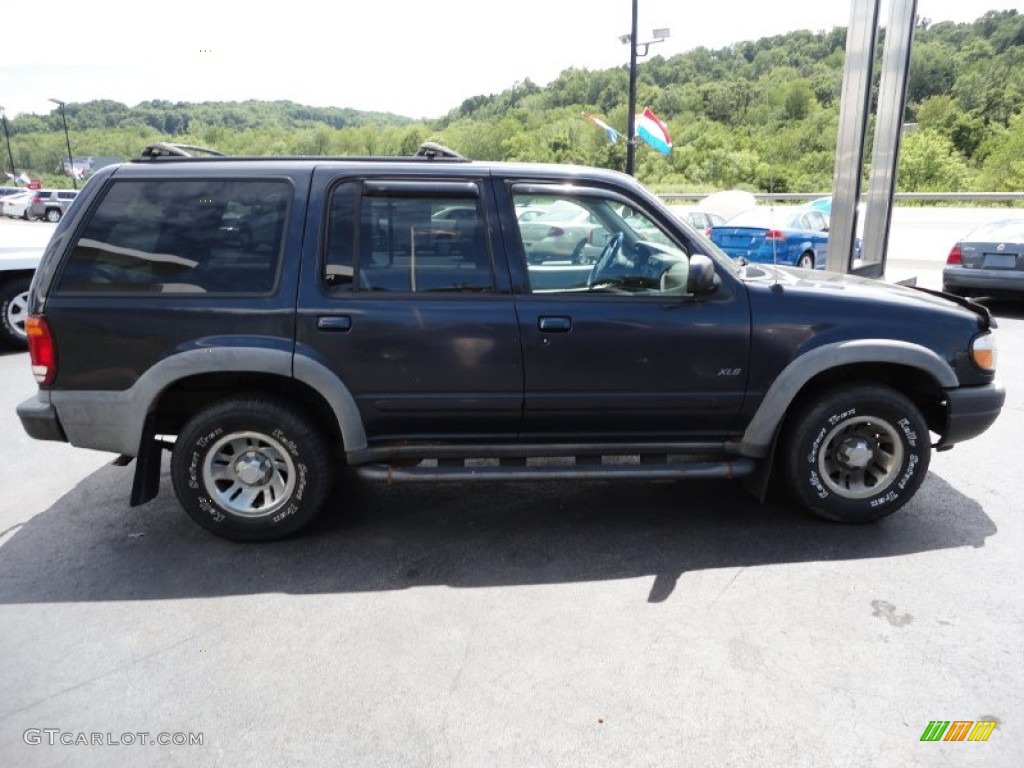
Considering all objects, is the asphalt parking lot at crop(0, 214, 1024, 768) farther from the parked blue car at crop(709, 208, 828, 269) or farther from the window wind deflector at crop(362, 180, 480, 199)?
the parked blue car at crop(709, 208, 828, 269)

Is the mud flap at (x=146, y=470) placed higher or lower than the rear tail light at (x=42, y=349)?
lower

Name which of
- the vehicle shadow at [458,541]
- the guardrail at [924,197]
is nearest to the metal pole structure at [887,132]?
the vehicle shadow at [458,541]

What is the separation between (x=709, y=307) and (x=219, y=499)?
8.74 ft

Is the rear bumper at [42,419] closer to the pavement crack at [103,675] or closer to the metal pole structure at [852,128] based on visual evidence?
the pavement crack at [103,675]

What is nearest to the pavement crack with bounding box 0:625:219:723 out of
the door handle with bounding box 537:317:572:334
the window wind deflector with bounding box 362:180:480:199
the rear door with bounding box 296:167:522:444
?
the rear door with bounding box 296:167:522:444

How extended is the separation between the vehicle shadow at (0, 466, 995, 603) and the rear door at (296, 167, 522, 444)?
0.71m

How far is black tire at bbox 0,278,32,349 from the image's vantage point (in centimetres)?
859

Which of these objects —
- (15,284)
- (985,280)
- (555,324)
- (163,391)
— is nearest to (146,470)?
(163,391)

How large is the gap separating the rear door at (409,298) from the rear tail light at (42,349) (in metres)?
1.21

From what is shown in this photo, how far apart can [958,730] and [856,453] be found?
5.66 feet

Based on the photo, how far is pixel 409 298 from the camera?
3.81 metres

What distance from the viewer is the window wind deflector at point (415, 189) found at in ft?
12.6

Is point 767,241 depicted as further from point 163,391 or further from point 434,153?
point 163,391

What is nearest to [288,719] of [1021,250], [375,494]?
[375,494]
